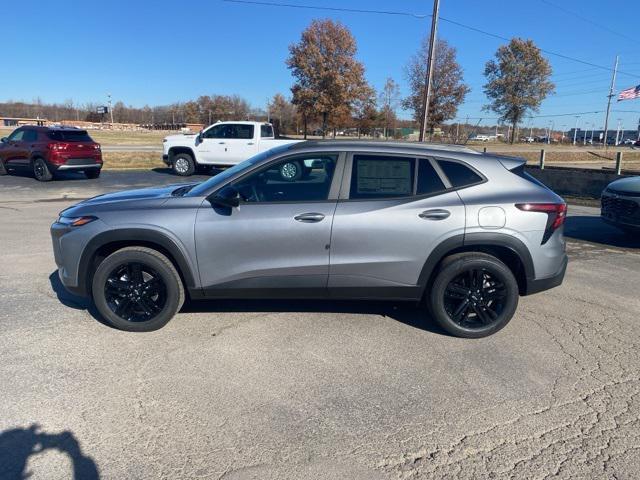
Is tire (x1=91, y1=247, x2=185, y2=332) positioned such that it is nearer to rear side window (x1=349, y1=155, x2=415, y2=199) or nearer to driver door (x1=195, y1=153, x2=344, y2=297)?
driver door (x1=195, y1=153, x2=344, y2=297)

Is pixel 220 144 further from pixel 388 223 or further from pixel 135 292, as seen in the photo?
pixel 388 223

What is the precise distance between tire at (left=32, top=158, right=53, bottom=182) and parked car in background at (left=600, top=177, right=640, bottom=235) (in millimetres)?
15758

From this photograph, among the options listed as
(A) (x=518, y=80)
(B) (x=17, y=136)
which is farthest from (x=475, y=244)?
(A) (x=518, y=80)

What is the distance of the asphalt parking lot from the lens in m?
2.59

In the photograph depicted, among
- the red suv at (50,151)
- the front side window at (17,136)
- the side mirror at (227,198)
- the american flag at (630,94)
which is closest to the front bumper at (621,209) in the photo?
the side mirror at (227,198)

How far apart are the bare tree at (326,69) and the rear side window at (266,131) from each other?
20621mm

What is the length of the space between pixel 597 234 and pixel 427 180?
21.0 feet

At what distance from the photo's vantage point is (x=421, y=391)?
329 centimetres

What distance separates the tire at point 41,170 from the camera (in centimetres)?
1551

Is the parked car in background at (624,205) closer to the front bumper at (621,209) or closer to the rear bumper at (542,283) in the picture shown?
the front bumper at (621,209)

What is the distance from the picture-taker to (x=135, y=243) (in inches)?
161

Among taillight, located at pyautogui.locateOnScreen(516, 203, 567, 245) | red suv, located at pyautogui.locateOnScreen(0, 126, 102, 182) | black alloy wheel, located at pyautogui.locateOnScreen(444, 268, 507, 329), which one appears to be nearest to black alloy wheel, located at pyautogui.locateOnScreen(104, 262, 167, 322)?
black alloy wheel, located at pyautogui.locateOnScreen(444, 268, 507, 329)

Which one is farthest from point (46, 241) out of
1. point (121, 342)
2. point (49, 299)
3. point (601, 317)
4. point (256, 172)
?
point (601, 317)

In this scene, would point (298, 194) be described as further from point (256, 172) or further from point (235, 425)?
point (235, 425)
